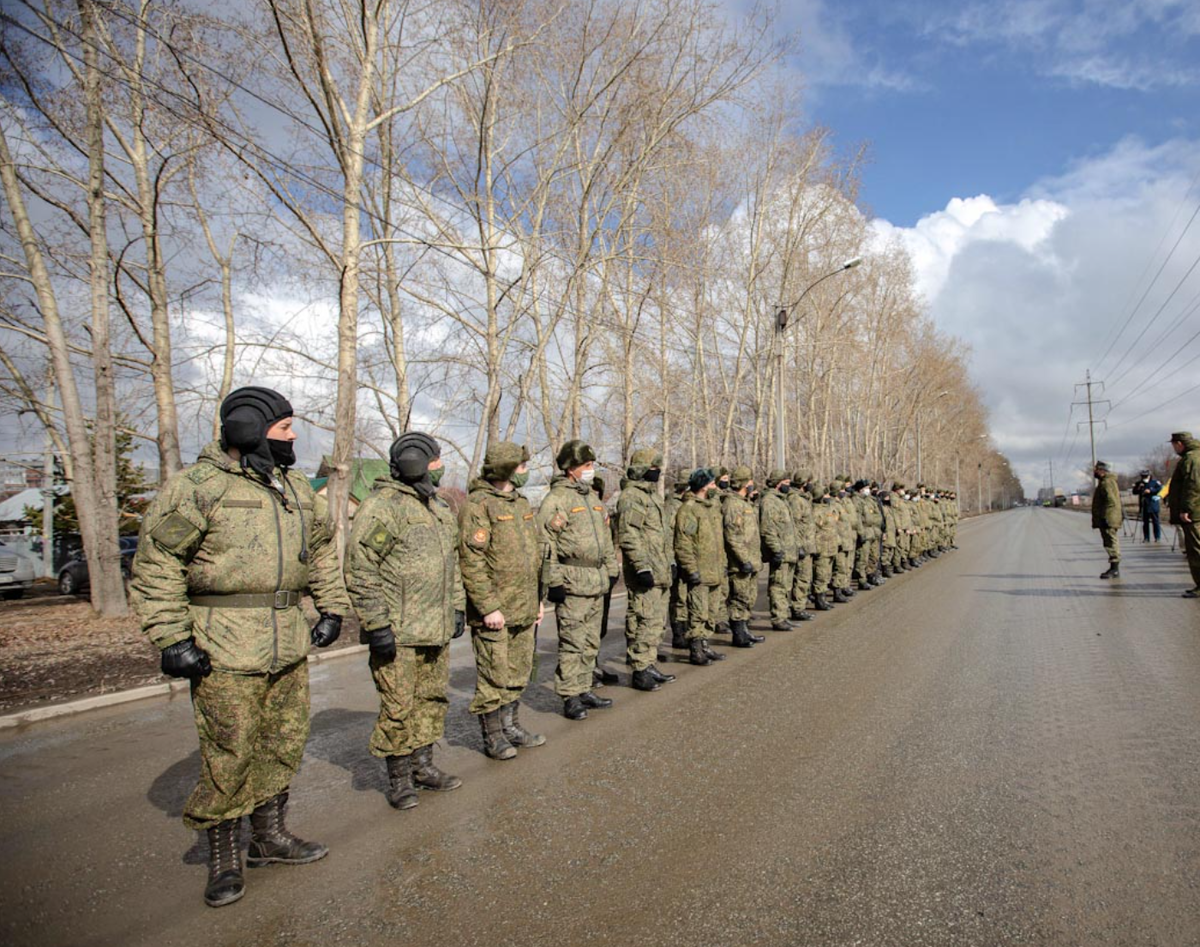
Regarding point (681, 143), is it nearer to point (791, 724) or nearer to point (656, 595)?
point (656, 595)

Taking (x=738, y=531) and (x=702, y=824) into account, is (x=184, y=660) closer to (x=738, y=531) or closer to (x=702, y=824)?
(x=702, y=824)

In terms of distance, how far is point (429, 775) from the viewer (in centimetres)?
409

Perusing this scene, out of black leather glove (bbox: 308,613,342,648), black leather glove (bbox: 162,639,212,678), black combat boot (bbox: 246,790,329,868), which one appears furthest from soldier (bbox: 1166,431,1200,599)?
black leather glove (bbox: 162,639,212,678)

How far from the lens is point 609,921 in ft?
8.85

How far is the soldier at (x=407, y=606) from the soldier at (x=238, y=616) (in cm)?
44

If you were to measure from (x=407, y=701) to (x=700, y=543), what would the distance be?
3.90m

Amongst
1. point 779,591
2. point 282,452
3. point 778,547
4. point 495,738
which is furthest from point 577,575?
point 779,591

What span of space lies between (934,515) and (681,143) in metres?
12.8

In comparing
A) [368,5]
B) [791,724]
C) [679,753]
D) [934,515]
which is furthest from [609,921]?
[934,515]

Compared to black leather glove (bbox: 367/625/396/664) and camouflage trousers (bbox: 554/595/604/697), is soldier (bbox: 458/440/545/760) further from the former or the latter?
black leather glove (bbox: 367/625/396/664)

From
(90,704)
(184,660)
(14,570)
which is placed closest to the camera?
(184,660)

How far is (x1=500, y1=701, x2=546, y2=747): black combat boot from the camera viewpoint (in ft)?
15.8

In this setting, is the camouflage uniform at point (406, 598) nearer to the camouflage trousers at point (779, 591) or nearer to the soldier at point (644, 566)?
the soldier at point (644, 566)

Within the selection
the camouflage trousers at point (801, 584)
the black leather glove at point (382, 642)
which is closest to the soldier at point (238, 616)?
the black leather glove at point (382, 642)
